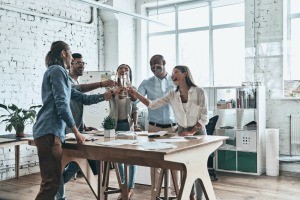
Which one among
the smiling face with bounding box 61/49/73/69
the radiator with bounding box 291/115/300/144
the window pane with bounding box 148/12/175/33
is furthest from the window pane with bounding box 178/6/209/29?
the smiling face with bounding box 61/49/73/69

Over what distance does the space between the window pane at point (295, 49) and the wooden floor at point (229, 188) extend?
163 centimetres

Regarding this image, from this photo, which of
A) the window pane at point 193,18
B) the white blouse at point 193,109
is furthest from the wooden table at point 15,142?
the window pane at point 193,18

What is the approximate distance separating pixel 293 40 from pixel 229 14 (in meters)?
1.28

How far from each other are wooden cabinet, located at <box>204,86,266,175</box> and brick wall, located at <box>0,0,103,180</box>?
2928mm

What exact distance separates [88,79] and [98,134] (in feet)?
10.3

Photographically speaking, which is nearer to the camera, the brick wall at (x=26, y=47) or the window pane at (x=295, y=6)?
the brick wall at (x=26, y=47)

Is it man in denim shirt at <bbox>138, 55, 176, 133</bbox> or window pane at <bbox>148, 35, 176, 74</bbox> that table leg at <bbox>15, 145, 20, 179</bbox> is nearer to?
man in denim shirt at <bbox>138, 55, 176, 133</bbox>

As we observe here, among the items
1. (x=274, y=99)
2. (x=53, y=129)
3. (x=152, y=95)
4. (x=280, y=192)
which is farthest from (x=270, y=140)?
(x=53, y=129)

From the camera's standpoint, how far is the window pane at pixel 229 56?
636 cm

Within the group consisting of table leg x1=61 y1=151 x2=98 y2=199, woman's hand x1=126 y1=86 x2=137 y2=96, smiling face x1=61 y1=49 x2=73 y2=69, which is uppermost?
smiling face x1=61 y1=49 x2=73 y2=69

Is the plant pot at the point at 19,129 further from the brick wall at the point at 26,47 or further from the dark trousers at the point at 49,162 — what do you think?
the dark trousers at the point at 49,162

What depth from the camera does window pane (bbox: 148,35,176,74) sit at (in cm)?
723

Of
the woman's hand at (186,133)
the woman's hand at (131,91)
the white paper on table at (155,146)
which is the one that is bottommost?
the white paper on table at (155,146)

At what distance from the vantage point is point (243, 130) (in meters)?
5.48
